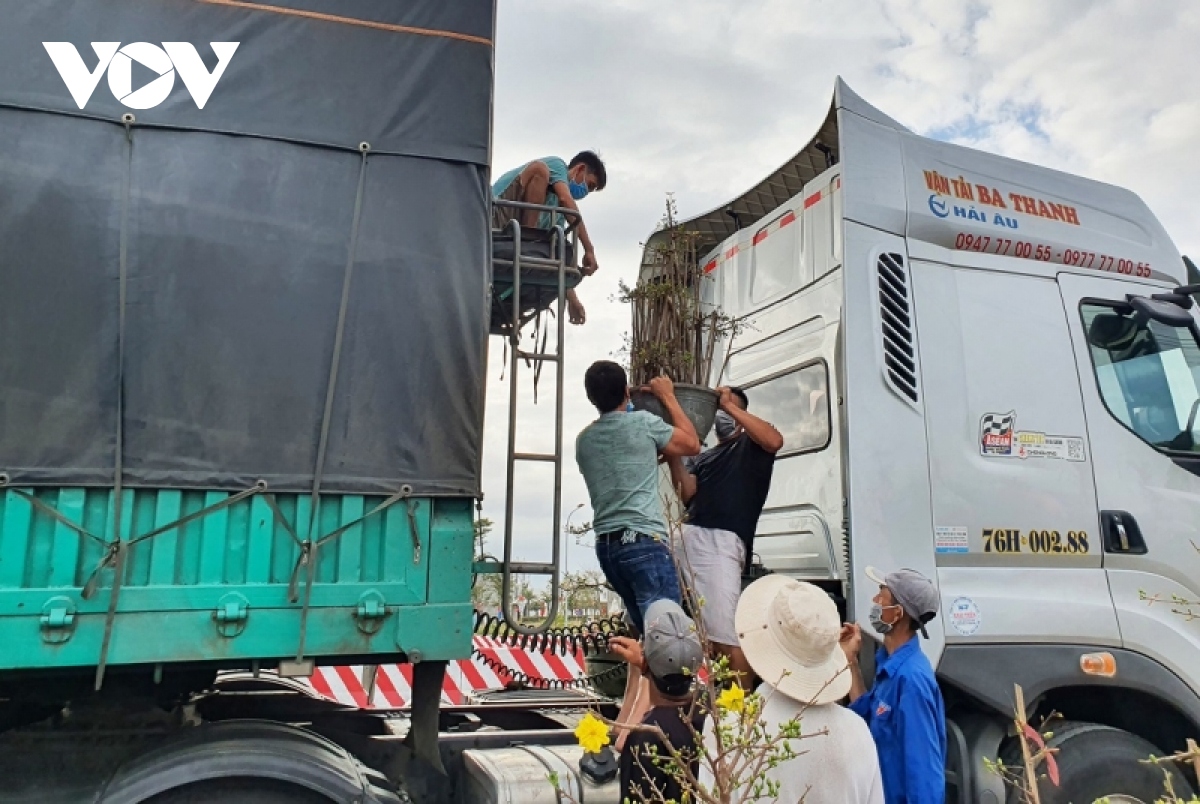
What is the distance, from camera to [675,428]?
11.8 feet

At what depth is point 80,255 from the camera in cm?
257

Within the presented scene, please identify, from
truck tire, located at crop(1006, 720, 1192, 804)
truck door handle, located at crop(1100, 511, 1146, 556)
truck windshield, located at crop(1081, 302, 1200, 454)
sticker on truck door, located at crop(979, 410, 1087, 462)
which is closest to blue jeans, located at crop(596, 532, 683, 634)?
sticker on truck door, located at crop(979, 410, 1087, 462)

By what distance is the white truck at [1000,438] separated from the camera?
352cm

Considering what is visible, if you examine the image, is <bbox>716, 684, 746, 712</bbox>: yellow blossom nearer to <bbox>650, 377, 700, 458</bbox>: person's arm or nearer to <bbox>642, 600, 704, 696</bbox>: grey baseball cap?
<bbox>642, 600, 704, 696</bbox>: grey baseball cap

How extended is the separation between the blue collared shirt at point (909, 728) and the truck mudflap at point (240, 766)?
1.60 m

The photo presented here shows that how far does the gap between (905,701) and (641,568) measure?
108cm

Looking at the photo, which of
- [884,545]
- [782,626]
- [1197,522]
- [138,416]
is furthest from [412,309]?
[1197,522]

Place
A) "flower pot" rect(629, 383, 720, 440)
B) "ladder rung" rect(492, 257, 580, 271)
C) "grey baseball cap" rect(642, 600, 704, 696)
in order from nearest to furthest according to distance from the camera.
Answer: "grey baseball cap" rect(642, 600, 704, 696), "ladder rung" rect(492, 257, 580, 271), "flower pot" rect(629, 383, 720, 440)

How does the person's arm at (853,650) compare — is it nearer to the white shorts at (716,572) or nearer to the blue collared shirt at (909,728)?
the blue collared shirt at (909,728)

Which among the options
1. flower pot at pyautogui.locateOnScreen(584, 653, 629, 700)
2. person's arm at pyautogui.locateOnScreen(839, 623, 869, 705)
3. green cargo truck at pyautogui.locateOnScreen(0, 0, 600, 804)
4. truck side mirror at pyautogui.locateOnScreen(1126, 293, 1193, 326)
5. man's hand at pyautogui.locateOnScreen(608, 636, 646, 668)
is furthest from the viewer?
flower pot at pyautogui.locateOnScreen(584, 653, 629, 700)

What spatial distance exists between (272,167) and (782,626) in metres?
2.12

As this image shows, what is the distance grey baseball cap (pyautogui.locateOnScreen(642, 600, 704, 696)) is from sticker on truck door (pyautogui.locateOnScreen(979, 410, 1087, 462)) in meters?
1.67

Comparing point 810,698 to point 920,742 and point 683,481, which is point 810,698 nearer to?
point 920,742

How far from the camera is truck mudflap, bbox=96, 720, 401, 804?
251 cm
